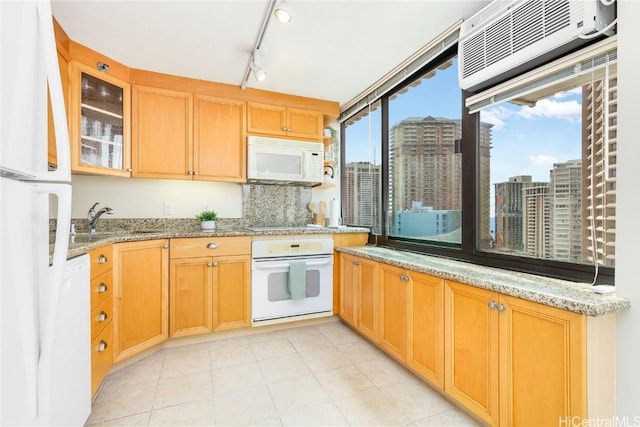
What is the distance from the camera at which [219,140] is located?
2811 mm

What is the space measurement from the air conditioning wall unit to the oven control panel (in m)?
1.71

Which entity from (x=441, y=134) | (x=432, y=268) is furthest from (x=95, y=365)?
(x=441, y=134)

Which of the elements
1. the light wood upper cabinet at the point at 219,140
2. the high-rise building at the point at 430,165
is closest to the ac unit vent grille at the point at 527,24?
the high-rise building at the point at 430,165

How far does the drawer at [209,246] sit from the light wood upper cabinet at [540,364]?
75.9 inches

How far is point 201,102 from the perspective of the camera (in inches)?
108

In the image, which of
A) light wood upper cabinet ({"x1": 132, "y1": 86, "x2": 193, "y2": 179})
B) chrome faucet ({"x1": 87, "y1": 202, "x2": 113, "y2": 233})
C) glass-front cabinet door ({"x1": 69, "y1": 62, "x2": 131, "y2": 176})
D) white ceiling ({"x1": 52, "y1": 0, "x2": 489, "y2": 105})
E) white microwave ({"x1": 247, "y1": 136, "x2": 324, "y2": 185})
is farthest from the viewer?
white microwave ({"x1": 247, "y1": 136, "x2": 324, "y2": 185})

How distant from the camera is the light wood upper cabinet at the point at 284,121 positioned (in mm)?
2928

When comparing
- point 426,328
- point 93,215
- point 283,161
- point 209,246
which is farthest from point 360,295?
point 93,215

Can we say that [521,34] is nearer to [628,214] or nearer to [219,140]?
[628,214]

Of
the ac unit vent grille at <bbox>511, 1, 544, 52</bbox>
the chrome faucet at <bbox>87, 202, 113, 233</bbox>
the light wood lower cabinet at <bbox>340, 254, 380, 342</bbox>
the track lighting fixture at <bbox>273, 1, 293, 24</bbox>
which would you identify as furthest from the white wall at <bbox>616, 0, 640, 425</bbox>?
the chrome faucet at <bbox>87, 202, 113, 233</bbox>

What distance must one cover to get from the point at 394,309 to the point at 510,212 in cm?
96

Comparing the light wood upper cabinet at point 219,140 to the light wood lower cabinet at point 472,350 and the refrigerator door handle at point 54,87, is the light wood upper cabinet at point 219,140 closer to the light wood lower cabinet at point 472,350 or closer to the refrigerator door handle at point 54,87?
the refrigerator door handle at point 54,87

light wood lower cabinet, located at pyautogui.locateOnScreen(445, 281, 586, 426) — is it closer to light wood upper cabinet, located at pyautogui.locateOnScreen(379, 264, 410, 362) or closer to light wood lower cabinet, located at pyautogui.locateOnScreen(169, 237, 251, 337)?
light wood upper cabinet, located at pyautogui.locateOnScreen(379, 264, 410, 362)

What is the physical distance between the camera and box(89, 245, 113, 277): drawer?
5.38ft
